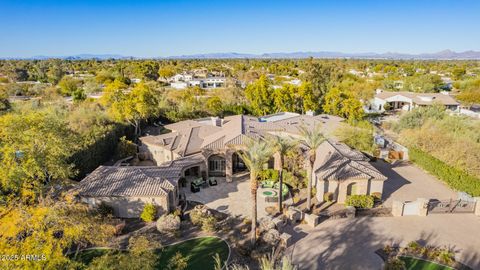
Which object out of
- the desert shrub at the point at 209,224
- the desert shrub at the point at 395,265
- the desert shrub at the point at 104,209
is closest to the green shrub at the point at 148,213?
the desert shrub at the point at 104,209

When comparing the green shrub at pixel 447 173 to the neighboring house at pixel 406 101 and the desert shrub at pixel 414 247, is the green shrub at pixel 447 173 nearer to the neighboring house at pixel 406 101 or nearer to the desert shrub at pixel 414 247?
the desert shrub at pixel 414 247

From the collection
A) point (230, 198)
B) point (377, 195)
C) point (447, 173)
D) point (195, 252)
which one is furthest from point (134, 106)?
point (447, 173)

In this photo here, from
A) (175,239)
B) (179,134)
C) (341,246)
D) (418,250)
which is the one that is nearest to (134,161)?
(179,134)

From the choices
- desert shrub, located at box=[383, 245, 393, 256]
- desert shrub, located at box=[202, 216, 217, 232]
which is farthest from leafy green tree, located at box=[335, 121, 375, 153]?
desert shrub, located at box=[202, 216, 217, 232]

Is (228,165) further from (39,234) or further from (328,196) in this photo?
(39,234)

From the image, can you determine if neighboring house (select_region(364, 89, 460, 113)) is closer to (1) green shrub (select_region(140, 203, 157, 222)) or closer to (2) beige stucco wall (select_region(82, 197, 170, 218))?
(2) beige stucco wall (select_region(82, 197, 170, 218))

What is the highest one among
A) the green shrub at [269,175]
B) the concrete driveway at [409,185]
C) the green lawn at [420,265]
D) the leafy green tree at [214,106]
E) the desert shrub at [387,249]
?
the leafy green tree at [214,106]
